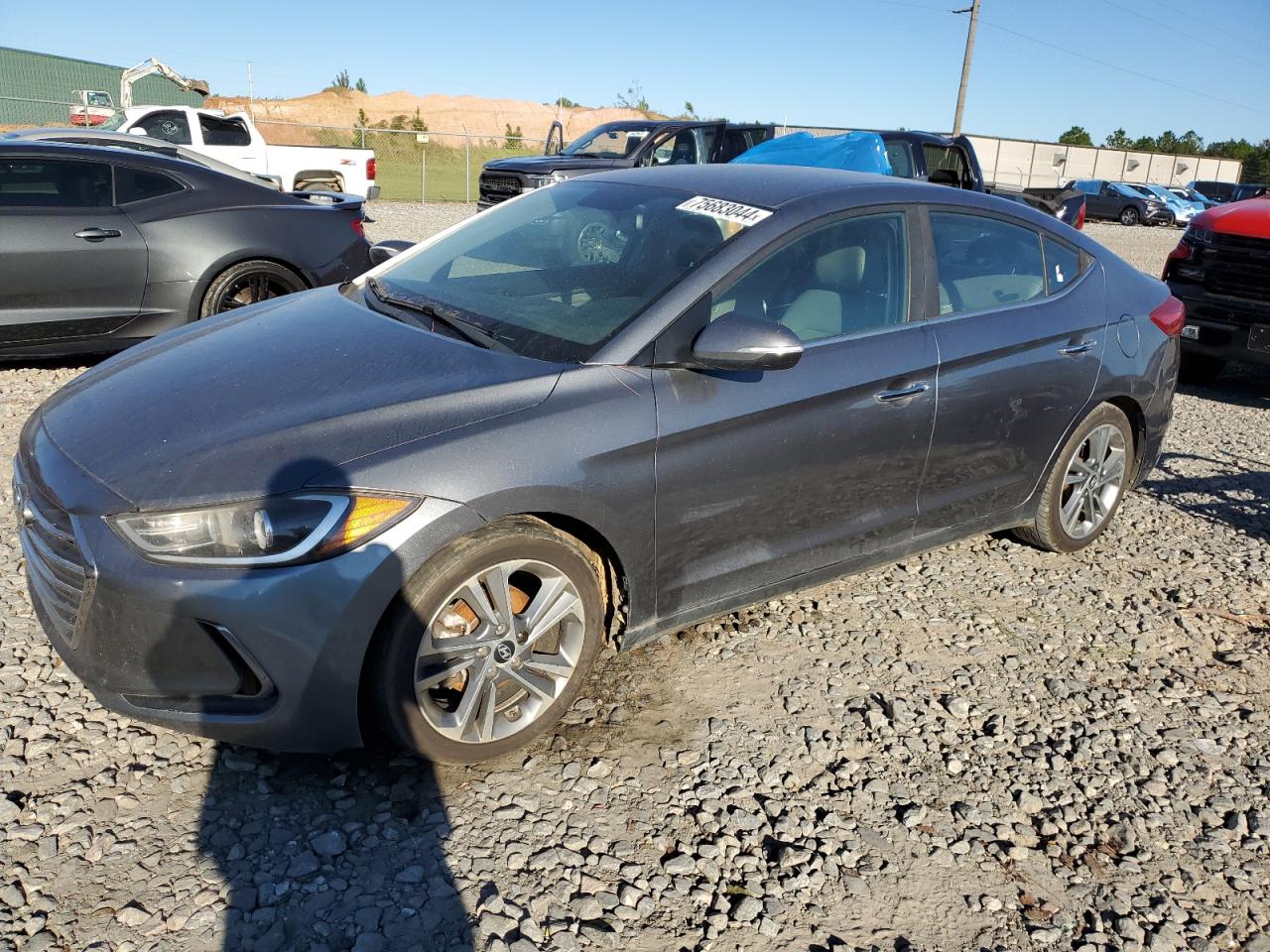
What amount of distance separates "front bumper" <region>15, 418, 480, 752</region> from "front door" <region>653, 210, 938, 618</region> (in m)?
0.80

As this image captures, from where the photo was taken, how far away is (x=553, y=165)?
14.7m

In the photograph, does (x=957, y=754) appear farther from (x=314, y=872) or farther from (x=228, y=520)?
(x=228, y=520)

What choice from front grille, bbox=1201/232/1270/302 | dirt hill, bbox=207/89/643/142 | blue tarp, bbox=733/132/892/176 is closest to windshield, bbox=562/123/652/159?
blue tarp, bbox=733/132/892/176

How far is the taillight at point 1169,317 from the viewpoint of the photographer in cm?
473

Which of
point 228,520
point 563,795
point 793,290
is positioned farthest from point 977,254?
point 228,520

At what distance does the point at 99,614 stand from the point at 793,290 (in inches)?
92.9

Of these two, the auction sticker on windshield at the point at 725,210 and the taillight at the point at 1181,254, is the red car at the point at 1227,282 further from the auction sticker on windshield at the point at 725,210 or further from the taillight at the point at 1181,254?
the auction sticker on windshield at the point at 725,210

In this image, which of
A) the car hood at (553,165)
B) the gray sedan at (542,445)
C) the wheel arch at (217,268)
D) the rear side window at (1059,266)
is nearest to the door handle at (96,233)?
the wheel arch at (217,268)

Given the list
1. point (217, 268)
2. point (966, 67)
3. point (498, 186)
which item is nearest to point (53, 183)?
point (217, 268)

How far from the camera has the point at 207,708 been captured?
8.48 feet

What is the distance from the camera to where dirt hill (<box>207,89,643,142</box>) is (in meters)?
72.6

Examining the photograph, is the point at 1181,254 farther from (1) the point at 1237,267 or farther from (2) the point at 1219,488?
(2) the point at 1219,488

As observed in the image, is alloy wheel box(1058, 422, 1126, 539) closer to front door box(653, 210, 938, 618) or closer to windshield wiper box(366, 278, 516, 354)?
front door box(653, 210, 938, 618)

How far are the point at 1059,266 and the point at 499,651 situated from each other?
3.07 m
